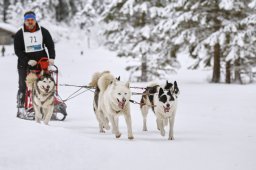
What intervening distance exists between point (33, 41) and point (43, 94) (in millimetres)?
1307

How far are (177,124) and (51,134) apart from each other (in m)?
4.80

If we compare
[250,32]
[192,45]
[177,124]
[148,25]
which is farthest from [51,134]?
[148,25]

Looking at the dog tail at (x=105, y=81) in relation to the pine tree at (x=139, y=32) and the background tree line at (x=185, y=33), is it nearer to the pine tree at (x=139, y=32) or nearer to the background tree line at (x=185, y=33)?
the background tree line at (x=185, y=33)

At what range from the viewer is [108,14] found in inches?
1008

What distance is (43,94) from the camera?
8.05 meters

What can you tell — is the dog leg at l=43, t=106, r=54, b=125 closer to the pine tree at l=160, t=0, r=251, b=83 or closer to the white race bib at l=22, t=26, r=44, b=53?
the white race bib at l=22, t=26, r=44, b=53

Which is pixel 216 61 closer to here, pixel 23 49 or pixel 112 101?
pixel 23 49

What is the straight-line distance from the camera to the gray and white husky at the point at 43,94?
26.3 feet

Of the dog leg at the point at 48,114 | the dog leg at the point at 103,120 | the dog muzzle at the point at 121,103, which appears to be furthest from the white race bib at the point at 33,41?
the dog muzzle at the point at 121,103

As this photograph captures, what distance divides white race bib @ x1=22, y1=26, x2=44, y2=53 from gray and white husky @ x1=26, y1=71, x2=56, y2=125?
0.66 metres

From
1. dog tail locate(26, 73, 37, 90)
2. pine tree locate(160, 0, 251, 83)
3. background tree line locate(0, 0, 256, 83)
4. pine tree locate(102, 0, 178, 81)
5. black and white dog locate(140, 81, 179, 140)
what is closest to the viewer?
black and white dog locate(140, 81, 179, 140)

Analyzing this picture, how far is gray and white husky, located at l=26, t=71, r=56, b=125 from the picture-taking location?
316 inches

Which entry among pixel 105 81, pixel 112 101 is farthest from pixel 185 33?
pixel 112 101

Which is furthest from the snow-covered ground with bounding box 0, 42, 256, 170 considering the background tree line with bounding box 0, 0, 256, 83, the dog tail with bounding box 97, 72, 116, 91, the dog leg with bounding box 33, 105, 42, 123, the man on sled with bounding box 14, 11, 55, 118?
the background tree line with bounding box 0, 0, 256, 83
